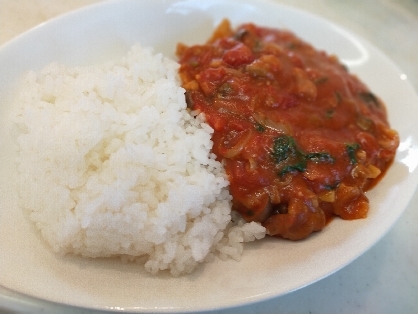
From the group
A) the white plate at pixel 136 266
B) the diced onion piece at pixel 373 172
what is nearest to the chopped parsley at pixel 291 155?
the diced onion piece at pixel 373 172

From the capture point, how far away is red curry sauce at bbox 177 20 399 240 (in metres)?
2.45

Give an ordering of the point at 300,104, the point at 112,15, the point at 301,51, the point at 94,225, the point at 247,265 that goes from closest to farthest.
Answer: the point at 94,225, the point at 247,265, the point at 300,104, the point at 112,15, the point at 301,51

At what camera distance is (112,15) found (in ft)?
10.2

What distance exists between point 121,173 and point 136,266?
56cm

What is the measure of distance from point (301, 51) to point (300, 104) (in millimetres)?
788

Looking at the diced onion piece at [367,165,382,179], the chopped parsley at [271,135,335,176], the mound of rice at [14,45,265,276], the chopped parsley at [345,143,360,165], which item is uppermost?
the chopped parsley at [345,143,360,165]

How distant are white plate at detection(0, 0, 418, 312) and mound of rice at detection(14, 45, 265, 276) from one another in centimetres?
10

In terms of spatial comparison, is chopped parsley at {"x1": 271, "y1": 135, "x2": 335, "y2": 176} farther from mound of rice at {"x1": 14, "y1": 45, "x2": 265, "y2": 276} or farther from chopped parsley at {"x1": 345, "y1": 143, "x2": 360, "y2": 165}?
mound of rice at {"x1": 14, "y1": 45, "x2": 265, "y2": 276}

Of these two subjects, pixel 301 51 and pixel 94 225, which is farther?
pixel 301 51

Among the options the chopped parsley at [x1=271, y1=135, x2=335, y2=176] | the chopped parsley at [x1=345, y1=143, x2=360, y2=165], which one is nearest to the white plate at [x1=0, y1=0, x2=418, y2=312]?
the chopped parsley at [x1=345, y1=143, x2=360, y2=165]

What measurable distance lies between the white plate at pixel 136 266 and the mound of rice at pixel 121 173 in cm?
10

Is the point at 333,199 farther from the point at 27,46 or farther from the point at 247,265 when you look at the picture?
the point at 27,46

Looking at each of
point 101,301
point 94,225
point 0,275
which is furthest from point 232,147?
point 0,275

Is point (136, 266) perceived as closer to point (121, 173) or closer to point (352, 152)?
point (121, 173)
